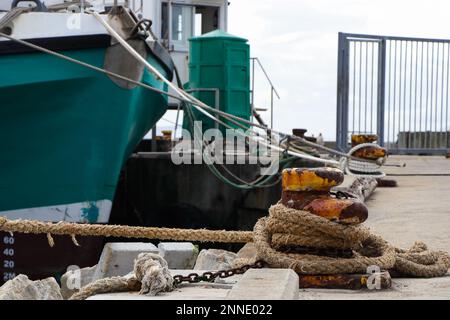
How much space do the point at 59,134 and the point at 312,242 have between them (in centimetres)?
554

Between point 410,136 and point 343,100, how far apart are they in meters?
2.65

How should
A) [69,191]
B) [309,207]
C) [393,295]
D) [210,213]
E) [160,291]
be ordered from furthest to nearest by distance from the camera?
[210,213]
[69,191]
[309,207]
[393,295]
[160,291]

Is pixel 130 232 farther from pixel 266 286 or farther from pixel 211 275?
pixel 266 286

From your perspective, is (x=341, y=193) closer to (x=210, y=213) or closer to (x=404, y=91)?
(x=210, y=213)

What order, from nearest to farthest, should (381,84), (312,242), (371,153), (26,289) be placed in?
1. (312,242)
2. (26,289)
3. (371,153)
4. (381,84)

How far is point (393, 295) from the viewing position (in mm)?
2785

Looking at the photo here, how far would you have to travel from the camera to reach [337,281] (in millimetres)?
2887

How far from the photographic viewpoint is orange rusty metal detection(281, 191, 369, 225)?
2.95 m

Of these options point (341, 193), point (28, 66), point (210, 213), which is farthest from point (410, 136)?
point (341, 193)

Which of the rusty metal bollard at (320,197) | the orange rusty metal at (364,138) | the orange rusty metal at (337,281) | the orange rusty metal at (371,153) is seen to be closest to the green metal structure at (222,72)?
the orange rusty metal at (364,138)

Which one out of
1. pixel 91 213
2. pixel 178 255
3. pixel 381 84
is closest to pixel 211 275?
pixel 178 255

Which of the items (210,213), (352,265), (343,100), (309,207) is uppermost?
(343,100)

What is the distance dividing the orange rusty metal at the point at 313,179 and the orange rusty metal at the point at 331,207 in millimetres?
30

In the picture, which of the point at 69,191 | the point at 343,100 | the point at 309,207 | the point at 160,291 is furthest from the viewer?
the point at 343,100
